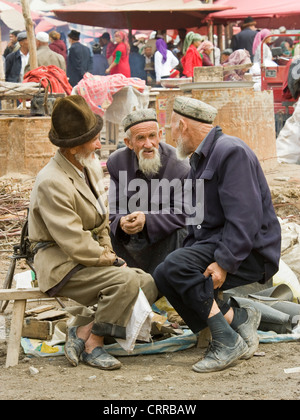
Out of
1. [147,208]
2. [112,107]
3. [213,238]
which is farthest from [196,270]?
[112,107]

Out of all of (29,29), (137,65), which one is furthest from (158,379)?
(137,65)

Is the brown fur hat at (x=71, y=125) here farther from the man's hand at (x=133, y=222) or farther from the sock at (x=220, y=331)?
the sock at (x=220, y=331)

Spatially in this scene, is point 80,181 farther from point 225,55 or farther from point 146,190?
point 225,55

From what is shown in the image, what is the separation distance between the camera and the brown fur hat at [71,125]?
13.9ft

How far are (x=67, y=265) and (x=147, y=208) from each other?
1178mm

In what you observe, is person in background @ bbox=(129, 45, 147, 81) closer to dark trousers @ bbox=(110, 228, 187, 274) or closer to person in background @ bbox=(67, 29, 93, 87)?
person in background @ bbox=(67, 29, 93, 87)

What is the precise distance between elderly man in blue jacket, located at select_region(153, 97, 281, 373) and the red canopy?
17624 millimetres

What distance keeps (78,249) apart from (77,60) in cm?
1304

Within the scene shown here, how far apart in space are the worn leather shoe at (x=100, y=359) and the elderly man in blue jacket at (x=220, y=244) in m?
0.47

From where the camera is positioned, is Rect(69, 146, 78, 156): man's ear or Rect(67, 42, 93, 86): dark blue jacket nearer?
Rect(69, 146, 78, 156): man's ear

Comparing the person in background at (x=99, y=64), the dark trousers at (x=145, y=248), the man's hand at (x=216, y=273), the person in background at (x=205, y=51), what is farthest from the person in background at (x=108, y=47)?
the man's hand at (x=216, y=273)

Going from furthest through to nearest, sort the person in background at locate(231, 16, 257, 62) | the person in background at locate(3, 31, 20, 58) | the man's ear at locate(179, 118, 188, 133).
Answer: the person in background at locate(231, 16, 257, 62) < the person in background at locate(3, 31, 20, 58) < the man's ear at locate(179, 118, 188, 133)

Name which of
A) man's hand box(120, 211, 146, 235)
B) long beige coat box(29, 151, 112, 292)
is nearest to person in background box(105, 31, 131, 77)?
man's hand box(120, 211, 146, 235)

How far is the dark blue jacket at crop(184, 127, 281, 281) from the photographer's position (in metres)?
4.05
